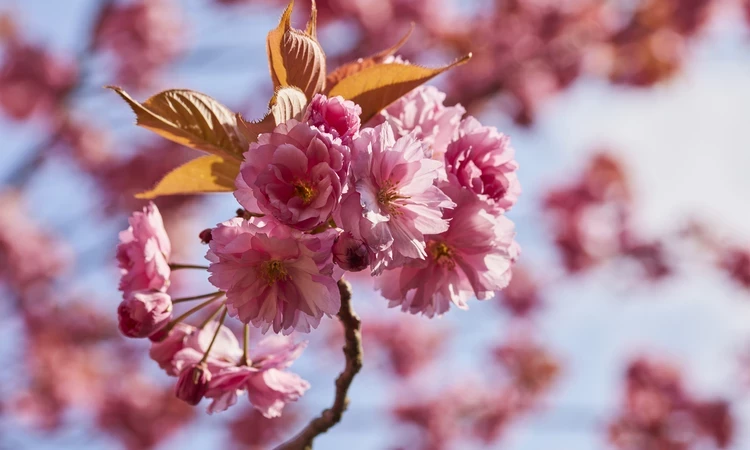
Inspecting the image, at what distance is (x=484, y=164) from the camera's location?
3.90 feet

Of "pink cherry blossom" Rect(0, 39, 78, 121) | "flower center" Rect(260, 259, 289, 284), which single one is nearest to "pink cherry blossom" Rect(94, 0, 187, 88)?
"pink cherry blossom" Rect(0, 39, 78, 121)

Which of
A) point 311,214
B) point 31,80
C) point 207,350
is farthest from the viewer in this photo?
point 31,80

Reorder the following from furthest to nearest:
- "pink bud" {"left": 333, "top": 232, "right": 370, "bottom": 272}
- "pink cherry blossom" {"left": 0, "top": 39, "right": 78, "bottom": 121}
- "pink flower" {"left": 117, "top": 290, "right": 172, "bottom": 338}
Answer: "pink cherry blossom" {"left": 0, "top": 39, "right": 78, "bottom": 121} → "pink flower" {"left": 117, "top": 290, "right": 172, "bottom": 338} → "pink bud" {"left": 333, "top": 232, "right": 370, "bottom": 272}

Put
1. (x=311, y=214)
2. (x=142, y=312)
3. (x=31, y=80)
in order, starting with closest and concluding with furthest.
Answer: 1. (x=311, y=214)
2. (x=142, y=312)
3. (x=31, y=80)

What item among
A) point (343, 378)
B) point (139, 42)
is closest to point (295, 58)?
point (343, 378)

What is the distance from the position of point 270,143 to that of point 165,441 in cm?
583

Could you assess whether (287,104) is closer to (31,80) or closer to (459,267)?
(459,267)

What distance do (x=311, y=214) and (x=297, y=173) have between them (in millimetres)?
69

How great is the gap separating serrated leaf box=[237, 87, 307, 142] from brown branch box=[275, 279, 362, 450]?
308 mm

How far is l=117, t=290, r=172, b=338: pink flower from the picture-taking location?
1.14 metres

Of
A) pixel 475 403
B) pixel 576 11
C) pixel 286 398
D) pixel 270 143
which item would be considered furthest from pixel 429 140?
pixel 475 403

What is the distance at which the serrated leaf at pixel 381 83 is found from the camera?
1.20 metres

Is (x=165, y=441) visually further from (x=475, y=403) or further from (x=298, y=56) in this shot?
(x=298, y=56)

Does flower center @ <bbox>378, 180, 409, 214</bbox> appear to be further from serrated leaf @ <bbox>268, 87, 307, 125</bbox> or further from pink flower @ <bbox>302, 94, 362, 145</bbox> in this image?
serrated leaf @ <bbox>268, 87, 307, 125</bbox>
